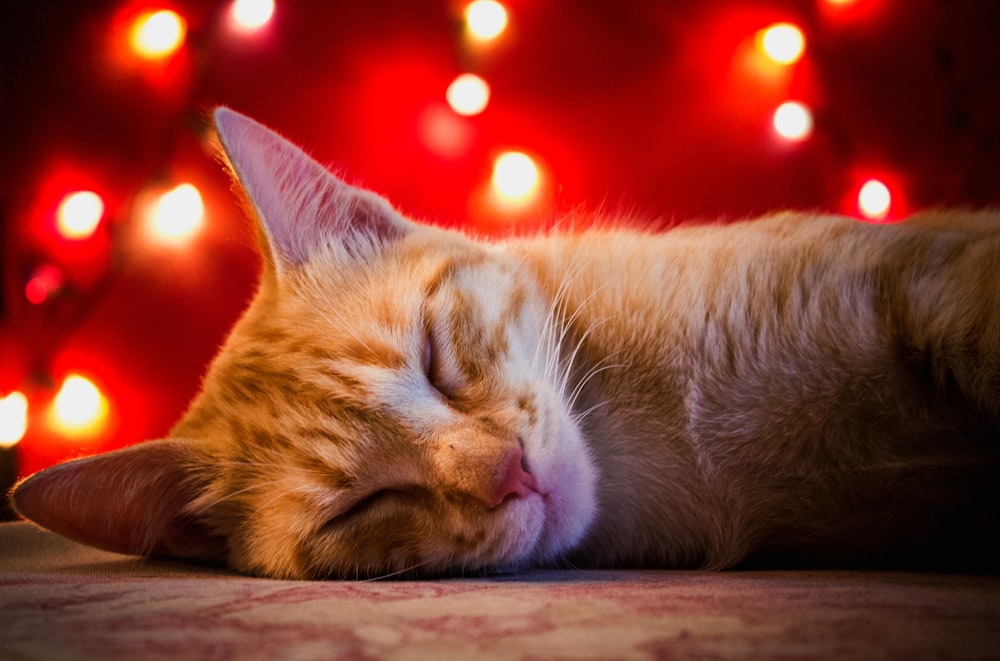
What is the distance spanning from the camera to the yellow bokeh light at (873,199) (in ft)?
10.6

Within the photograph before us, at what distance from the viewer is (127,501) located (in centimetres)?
137

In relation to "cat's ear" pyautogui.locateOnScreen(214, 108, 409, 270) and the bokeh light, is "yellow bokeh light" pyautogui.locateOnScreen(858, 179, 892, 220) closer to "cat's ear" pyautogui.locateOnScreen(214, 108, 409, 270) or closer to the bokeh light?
"cat's ear" pyautogui.locateOnScreen(214, 108, 409, 270)

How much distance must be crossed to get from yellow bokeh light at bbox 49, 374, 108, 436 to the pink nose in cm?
237

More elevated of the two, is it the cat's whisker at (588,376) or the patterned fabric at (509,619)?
the cat's whisker at (588,376)

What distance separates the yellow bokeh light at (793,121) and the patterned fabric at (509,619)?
253 cm

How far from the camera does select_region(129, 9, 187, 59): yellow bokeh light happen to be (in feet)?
9.60

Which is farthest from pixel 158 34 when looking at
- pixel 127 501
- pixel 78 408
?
pixel 127 501

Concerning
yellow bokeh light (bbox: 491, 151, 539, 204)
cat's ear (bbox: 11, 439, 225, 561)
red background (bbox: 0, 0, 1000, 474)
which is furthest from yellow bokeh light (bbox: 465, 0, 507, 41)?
cat's ear (bbox: 11, 439, 225, 561)

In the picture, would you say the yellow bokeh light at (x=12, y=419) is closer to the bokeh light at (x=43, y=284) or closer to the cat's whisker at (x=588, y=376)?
the bokeh light at (x=43, y=284)

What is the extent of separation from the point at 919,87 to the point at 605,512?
110 inches

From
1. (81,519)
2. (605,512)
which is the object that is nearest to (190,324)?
(81,519)

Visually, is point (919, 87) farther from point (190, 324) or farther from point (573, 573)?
point (190, 324)

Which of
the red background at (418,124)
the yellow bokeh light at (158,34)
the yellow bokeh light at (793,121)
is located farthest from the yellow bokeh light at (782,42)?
the yellow bokeh light at (158,34)

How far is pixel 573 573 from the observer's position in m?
1.31
